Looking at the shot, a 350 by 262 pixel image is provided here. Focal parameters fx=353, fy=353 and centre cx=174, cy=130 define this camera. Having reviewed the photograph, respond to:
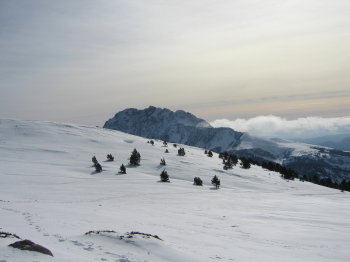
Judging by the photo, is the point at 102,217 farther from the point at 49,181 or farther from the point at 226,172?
the point at 226,172

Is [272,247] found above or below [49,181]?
above

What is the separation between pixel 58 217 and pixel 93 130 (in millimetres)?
76913

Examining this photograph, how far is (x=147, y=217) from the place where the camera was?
76.4 ft

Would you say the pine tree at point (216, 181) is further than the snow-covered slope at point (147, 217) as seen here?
Yes

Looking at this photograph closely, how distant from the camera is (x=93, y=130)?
313 feet

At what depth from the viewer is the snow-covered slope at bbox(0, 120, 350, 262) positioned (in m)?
13.6

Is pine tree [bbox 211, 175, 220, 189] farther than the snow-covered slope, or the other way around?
pine tree [bbox 211, 175, 220, 189]

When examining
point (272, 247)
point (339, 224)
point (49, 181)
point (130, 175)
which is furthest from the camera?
point (130, 175)

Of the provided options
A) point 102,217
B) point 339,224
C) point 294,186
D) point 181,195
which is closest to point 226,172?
point 294,186

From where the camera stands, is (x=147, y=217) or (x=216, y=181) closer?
(x=147, y=217)

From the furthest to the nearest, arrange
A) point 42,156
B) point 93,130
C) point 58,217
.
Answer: point 93,130, point 42,156, point 58,217

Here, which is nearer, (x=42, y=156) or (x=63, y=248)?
(x=63, y=248)

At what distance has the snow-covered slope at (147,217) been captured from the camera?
13.6 m

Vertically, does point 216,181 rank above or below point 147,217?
above
